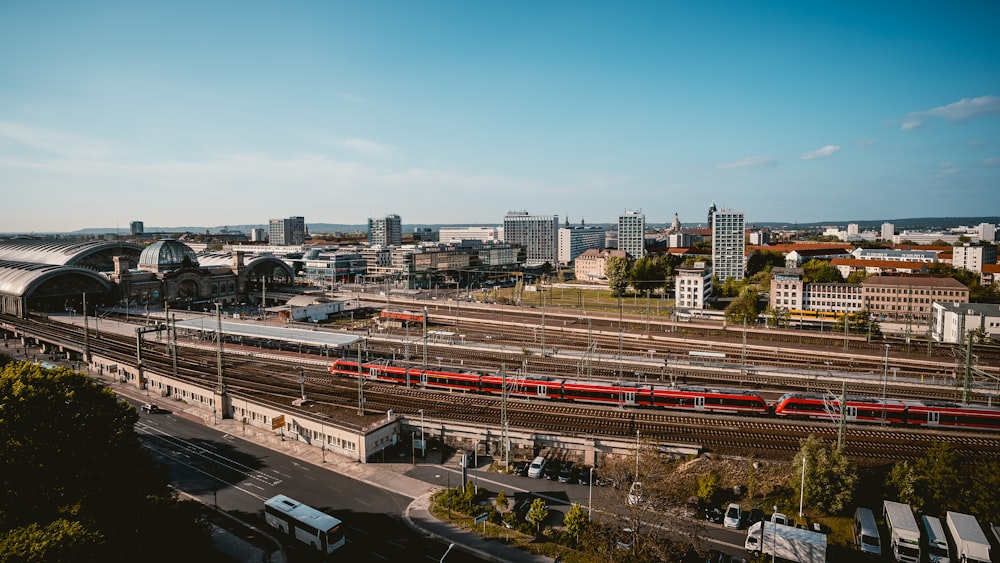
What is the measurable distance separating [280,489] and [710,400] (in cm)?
2714

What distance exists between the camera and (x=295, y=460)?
3253 centimetres

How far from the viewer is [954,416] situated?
3325 centimetres

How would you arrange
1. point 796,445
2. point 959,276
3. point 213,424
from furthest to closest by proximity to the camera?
point 959,276 < point 213,424 < point 796,445

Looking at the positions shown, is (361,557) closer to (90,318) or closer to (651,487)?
(651,487)

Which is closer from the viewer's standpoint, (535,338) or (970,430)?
(970,430)

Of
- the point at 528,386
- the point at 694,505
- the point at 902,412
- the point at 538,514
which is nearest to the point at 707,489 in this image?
the point at 694,505

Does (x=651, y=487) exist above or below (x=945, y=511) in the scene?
above

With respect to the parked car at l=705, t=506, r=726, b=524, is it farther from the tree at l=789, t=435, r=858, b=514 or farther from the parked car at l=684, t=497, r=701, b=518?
the tree at l=789, t=435, r=858, b=514

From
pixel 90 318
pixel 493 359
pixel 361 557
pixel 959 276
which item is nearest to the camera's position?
pixel 361 557

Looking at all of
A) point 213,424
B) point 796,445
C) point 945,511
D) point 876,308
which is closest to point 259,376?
point 213,424

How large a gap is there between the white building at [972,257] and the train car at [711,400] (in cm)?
11554

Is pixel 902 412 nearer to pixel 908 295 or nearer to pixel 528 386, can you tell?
pixel 528 386

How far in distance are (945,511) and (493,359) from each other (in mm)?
36628

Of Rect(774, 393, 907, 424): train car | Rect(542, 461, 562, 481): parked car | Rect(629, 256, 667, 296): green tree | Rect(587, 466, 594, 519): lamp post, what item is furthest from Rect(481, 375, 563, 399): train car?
Rect(629, 256, 667, 296): green tree
